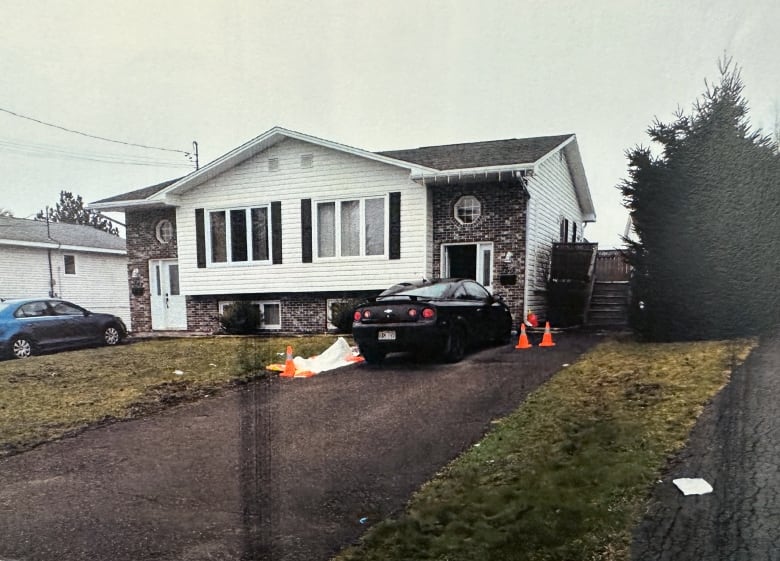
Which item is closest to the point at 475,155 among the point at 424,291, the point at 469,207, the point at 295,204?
the point at 469,207

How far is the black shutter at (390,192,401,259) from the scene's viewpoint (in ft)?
11.9

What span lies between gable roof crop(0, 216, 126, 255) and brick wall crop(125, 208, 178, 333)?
0.11m

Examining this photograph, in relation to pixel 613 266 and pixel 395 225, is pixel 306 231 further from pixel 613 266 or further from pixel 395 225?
pixel 613 266

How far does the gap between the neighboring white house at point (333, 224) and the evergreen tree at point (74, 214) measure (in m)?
0.06

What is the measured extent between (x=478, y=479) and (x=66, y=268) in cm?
217

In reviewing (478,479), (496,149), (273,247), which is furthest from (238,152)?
(478,479)

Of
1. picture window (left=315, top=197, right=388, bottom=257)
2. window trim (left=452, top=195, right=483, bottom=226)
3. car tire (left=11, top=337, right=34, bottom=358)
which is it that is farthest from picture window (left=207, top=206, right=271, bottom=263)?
window trim (left=452, top=195, right=483, bottom=226)

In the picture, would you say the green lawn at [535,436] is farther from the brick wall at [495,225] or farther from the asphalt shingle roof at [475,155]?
the brick wall at [495,225]

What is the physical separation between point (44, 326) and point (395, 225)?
271 centimetres

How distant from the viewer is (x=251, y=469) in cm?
252

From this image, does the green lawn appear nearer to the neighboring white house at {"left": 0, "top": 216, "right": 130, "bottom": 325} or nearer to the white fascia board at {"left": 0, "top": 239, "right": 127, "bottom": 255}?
the neighboring white house at {"left": 0, "top": 216, "right": 130, "bottom": 325}

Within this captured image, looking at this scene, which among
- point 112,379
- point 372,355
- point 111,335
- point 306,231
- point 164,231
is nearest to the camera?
point 111,335

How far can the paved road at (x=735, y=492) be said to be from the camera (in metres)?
1.34

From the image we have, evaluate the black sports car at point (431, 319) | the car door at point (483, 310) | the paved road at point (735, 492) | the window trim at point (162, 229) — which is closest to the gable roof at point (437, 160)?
the window trim at point (162, 229)
